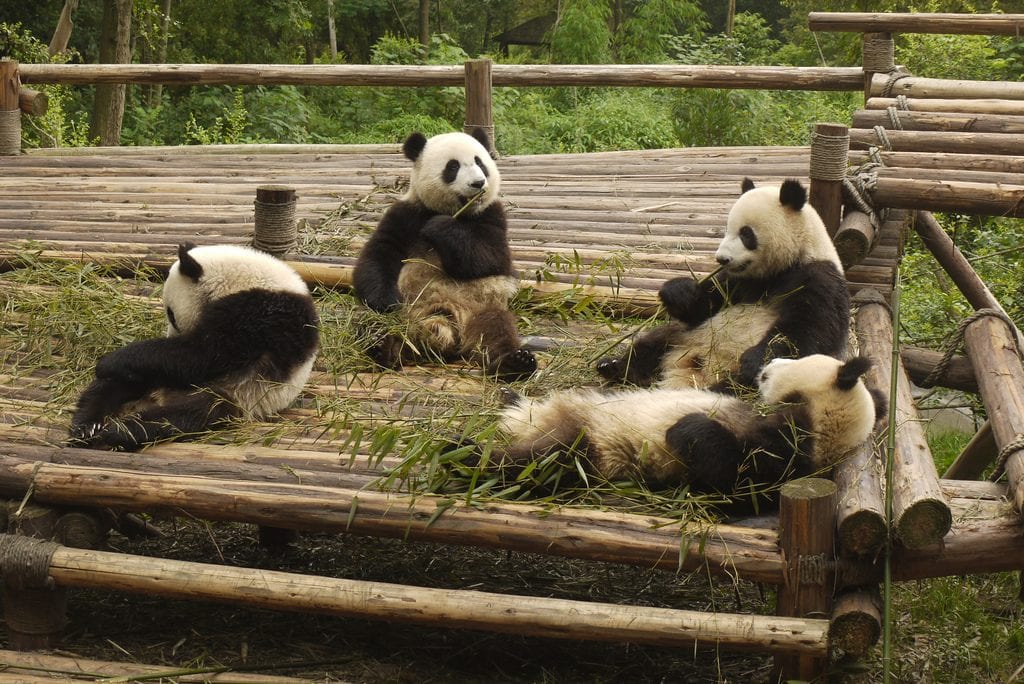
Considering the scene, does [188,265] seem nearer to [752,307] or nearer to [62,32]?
[752,307]

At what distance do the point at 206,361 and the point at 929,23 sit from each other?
19.0ft

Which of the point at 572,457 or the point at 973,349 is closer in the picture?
the point at 572,457

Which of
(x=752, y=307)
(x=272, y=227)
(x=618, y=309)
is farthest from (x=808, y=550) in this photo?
(x=272, y=227)

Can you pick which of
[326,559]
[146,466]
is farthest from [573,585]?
[146,466]

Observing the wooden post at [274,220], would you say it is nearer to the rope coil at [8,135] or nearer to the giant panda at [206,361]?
the giant panda at [206,361]

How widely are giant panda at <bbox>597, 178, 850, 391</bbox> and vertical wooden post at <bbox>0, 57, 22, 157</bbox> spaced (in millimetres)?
6621

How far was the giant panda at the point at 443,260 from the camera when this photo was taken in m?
5.30

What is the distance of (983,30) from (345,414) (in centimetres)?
589

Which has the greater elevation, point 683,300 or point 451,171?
point 451,171

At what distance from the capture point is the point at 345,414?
14.6ft

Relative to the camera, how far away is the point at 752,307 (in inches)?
185

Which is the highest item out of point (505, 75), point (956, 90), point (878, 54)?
point (878, 54)

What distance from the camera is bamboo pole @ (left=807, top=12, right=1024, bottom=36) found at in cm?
795

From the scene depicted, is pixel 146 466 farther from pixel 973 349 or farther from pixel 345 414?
pixel 973 349
